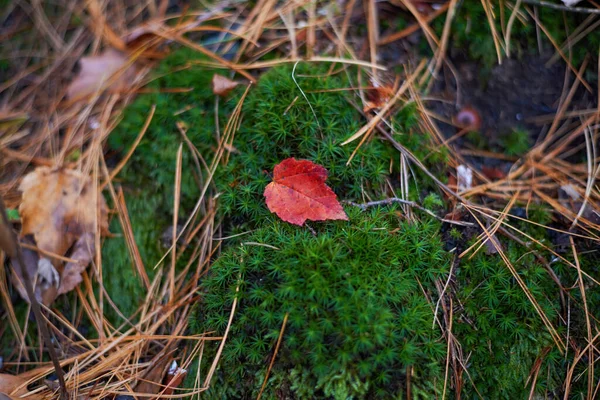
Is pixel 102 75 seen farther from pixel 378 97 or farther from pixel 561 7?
→ pixel 561 7

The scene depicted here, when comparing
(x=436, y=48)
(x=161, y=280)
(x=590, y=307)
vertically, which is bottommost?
(x=590, y=307)

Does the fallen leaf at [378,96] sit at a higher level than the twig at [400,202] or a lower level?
higher

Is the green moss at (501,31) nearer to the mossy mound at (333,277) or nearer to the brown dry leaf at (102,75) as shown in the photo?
the mossy mound at (333,277)

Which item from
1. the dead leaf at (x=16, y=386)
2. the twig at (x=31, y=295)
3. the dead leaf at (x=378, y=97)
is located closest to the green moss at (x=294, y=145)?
the dead leaf at (x=378, y=97)

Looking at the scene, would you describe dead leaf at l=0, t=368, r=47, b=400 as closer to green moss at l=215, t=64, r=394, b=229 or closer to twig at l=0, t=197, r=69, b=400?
twig at l=0, t=197, r=69, b=400

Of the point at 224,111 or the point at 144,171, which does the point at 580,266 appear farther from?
the point at 144,171

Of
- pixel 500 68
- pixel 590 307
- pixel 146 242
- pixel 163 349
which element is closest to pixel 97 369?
pixel 163 349
